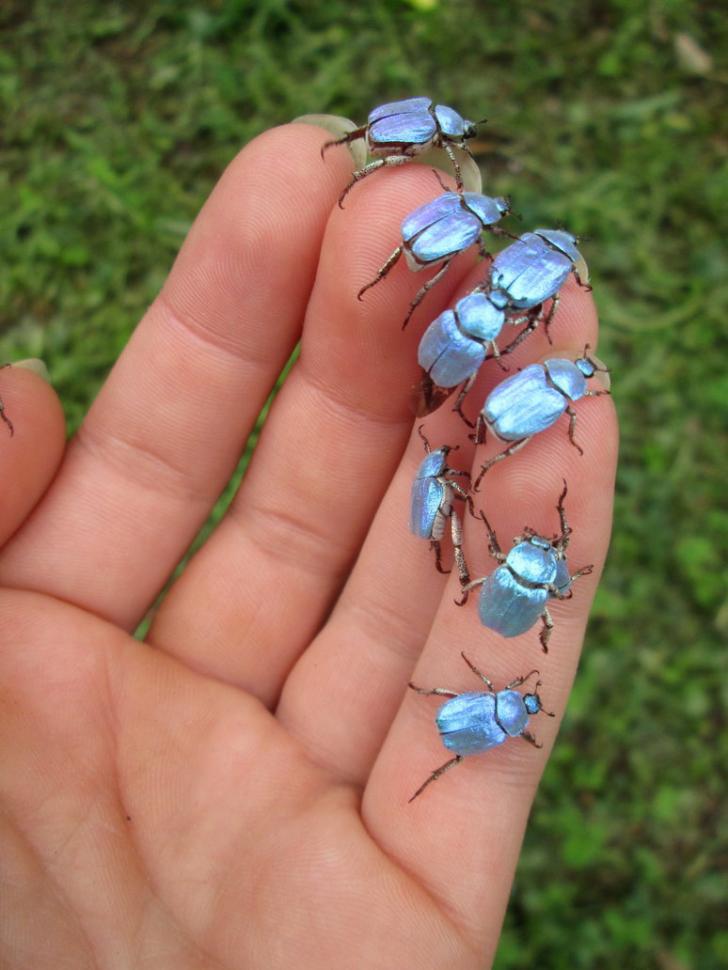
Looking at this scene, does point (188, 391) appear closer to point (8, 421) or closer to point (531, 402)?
point (8, 421)

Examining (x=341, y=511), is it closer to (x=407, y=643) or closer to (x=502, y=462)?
(x=407, y=643)

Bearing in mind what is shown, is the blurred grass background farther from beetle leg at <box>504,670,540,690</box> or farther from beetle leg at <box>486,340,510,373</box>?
beetle leg at <box>486,340,510,373</box>

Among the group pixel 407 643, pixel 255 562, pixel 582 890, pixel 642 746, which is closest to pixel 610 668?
pixel 642 746

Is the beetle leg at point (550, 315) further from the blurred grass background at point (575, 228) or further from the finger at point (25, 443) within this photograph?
the blurred grass background at point (575, 228)

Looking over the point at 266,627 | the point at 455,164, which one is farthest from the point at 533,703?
the point at 455,164

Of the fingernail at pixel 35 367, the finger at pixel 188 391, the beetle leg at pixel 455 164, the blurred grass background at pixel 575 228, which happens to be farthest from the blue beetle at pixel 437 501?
the blurred grass background at pixel 575 228

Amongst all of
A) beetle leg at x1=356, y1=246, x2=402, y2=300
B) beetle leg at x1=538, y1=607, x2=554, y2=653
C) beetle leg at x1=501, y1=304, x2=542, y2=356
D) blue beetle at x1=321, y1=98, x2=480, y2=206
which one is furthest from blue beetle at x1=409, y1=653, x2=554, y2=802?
blue beetle at x1=321, y1=98, x2=480, y2=206
